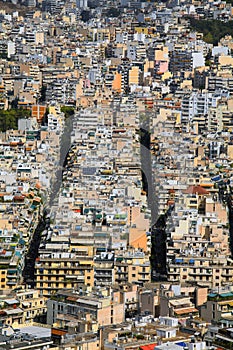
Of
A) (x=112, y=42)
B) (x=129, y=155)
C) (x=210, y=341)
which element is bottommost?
(x=210, y=341)

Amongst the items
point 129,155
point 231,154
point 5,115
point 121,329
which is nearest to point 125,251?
point 121,329

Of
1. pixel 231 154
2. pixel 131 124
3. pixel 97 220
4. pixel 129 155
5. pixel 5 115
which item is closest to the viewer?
pixel 97 220

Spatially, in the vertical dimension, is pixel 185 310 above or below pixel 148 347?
above

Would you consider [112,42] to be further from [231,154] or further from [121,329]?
[121,329]

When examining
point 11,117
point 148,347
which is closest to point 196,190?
point 148,347

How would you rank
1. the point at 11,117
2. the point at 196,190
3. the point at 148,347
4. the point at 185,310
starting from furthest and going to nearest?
1. the point at 11,117
2. the point at 196,190
3. the point at 185,310
4. the point at 148,347

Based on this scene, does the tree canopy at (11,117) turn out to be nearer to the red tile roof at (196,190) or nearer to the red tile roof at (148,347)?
the red tile roof at (196,190)

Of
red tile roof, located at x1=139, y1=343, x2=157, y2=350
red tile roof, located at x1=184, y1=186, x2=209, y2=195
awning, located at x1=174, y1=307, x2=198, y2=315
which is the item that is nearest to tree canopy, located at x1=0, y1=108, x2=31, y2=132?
red tile roof, located at x1=184, y1=186, x2=209, y2=195

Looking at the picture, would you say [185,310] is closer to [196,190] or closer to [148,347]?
[148,347]

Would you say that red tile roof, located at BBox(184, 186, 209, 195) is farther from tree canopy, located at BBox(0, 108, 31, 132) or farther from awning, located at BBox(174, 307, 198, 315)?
tree canopy, located at BBox(0, 108, 31, 132)

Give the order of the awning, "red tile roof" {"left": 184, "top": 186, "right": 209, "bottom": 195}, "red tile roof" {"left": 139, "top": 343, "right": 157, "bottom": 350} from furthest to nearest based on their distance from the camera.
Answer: "red tile roof" {"left": 184, "top": 186, "right": 209, "bottom": 195} → the awning → "red tile roof" {"left": 139, "top": 343, "right": 157, "bottom": 350}

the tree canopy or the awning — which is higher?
the tree canopy
